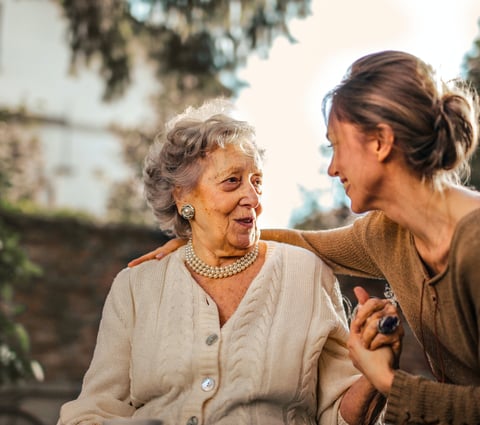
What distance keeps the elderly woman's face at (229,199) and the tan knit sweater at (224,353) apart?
15cm

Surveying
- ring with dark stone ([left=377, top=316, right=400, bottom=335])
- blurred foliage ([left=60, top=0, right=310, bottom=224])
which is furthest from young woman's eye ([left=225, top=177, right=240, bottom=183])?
blurred foliage ([left=60, top=0, right=310, bottom=224])

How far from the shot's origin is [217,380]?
3107 millimetres

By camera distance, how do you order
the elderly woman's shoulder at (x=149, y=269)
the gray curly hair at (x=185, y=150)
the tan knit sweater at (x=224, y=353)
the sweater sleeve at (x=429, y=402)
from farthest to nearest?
the elderly woman's shoulder at (x=149, y=269)
the gray curly hair at (x=185, y=150)
the tan knit sweater at (x=224, y=353)
the sweater sleeve at (x=429, y=402)

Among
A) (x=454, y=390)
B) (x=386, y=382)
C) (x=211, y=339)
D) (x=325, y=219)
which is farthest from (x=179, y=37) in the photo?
(x=454, y=390)

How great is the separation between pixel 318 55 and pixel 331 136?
247 cm

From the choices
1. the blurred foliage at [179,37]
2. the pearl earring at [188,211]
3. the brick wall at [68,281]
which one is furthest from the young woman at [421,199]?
the brick wall at [68,281]

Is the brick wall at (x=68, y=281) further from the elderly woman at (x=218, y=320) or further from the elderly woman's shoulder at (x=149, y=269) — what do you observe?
the elderly woman at (x=218, y=320)

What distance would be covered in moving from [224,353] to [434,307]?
77cm

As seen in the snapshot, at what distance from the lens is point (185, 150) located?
3.36 m

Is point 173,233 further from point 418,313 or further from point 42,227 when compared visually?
point 42,227

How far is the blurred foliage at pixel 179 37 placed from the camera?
766 centimetres

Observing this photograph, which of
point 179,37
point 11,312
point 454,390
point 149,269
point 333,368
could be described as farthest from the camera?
point 179,37

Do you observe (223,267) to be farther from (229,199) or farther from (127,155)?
(127,155)

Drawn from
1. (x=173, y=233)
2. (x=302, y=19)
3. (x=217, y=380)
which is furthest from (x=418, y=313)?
(x=302, y=19)
